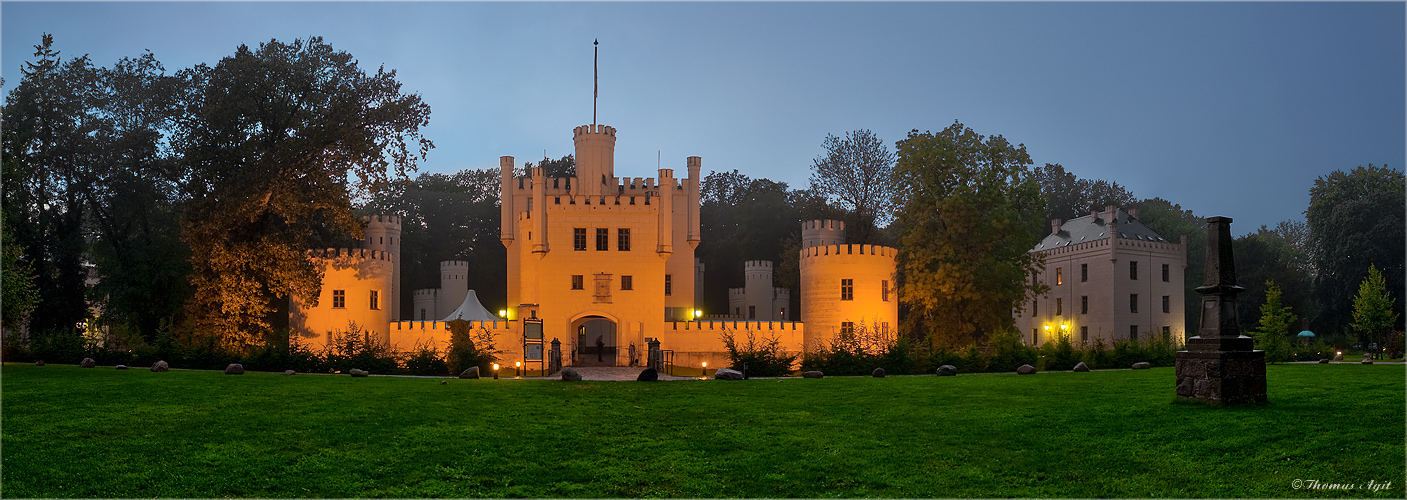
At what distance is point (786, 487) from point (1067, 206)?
59.3 meters

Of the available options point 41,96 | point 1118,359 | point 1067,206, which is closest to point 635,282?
point 1118,359

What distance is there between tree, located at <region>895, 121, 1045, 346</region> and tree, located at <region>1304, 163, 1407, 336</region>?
854 inches

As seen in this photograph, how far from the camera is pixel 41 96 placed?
119 feet

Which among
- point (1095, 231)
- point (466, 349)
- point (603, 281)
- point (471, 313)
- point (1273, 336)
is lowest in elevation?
point (466, 349)

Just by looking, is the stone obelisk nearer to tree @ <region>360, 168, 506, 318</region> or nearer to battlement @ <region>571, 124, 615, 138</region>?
battlement @ <region>571, 124, 615, 138</region>

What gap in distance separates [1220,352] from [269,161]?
30.7m

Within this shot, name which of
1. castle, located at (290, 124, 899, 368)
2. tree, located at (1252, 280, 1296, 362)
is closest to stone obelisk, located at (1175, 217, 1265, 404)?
tree, located at (1252, 280, 1296, 362)

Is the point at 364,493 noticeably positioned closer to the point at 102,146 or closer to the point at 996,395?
the point at 996,395

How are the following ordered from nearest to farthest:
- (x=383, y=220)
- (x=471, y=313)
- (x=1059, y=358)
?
(x=1059, y=358) → (x=471, y=313) → (x=383, y=220)

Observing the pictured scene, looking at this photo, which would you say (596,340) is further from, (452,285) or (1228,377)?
(1228,377)

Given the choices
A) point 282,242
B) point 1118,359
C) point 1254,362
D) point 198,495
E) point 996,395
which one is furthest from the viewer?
point 282,242

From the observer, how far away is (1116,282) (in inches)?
1849

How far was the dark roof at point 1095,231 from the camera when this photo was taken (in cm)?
4872

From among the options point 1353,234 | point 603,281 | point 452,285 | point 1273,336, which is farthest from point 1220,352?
point 452,285
